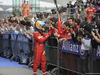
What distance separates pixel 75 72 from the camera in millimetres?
9258

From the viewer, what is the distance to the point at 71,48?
9.47m

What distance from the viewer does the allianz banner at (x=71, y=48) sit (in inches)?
350

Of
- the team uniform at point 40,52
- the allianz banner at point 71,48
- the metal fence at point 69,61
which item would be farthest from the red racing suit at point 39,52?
the allianz banner at point 71,48

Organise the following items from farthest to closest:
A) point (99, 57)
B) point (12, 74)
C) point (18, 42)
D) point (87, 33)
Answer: point (18, 42) → point (12, 74) → point (87, 33) → point (99, 57)

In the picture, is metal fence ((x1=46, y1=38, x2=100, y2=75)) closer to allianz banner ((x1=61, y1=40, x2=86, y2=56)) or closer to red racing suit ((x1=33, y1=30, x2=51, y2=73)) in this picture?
allianz banner ((x1=61, y1=40, x2=86, y2=56))

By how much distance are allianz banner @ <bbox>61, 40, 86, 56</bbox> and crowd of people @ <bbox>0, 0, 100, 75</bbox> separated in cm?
15

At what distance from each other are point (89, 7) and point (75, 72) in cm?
908

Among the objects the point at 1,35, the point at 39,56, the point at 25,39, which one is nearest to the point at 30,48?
the point at 25,39

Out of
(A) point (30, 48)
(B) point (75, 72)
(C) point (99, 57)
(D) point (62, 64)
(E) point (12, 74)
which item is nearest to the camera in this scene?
(C) point (99, 57)

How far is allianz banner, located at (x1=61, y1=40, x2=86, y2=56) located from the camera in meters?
8.90

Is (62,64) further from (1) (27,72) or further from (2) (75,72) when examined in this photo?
(1) (27,72)

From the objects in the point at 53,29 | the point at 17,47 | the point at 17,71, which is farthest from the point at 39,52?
the point at 17,47

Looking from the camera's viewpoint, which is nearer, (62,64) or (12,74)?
(62,64)

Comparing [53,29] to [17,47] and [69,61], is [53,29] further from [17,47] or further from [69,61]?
[17,47]
